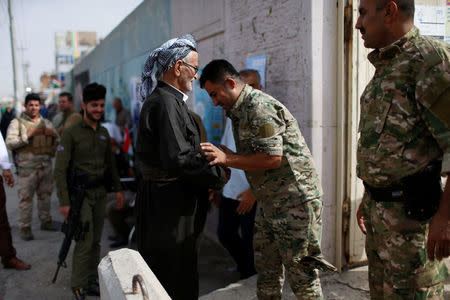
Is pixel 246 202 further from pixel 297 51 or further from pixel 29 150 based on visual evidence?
pixel 29 150

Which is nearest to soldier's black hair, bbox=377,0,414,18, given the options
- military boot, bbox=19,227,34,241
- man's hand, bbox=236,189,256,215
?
man's hand, bbox=236,189,256,215

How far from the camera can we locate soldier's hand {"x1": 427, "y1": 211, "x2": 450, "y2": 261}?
1560 millimetres

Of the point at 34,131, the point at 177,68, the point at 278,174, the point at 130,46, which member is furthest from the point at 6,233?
the point at 130,46

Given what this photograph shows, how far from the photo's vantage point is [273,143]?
2264mm

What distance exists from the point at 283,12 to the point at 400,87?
1877 mm

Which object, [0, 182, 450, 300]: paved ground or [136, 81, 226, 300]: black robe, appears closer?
[136, 81, 226, 300]: black robe

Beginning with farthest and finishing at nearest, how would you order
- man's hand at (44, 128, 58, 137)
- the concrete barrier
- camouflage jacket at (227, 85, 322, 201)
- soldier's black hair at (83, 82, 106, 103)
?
man's hand at (44, 128, 58, 137)
soldier's black hair at (83, 82, 106, 103)
camouflage jacket at (227, 85, 322, 201)
the concrete barrier

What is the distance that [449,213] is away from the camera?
1.56m

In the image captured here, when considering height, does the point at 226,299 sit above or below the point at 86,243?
below

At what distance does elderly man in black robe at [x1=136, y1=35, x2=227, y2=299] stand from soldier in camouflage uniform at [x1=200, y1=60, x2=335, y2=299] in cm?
24

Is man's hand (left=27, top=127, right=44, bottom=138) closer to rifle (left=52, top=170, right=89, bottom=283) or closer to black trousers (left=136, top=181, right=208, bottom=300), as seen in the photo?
rifle (left=52, top=170, right=89, bottom=283)

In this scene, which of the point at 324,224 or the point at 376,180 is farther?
the point at 324,224

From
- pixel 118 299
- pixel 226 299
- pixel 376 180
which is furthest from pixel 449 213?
pixel 226 299

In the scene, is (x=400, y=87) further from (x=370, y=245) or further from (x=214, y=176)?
(x=214, y=176)
